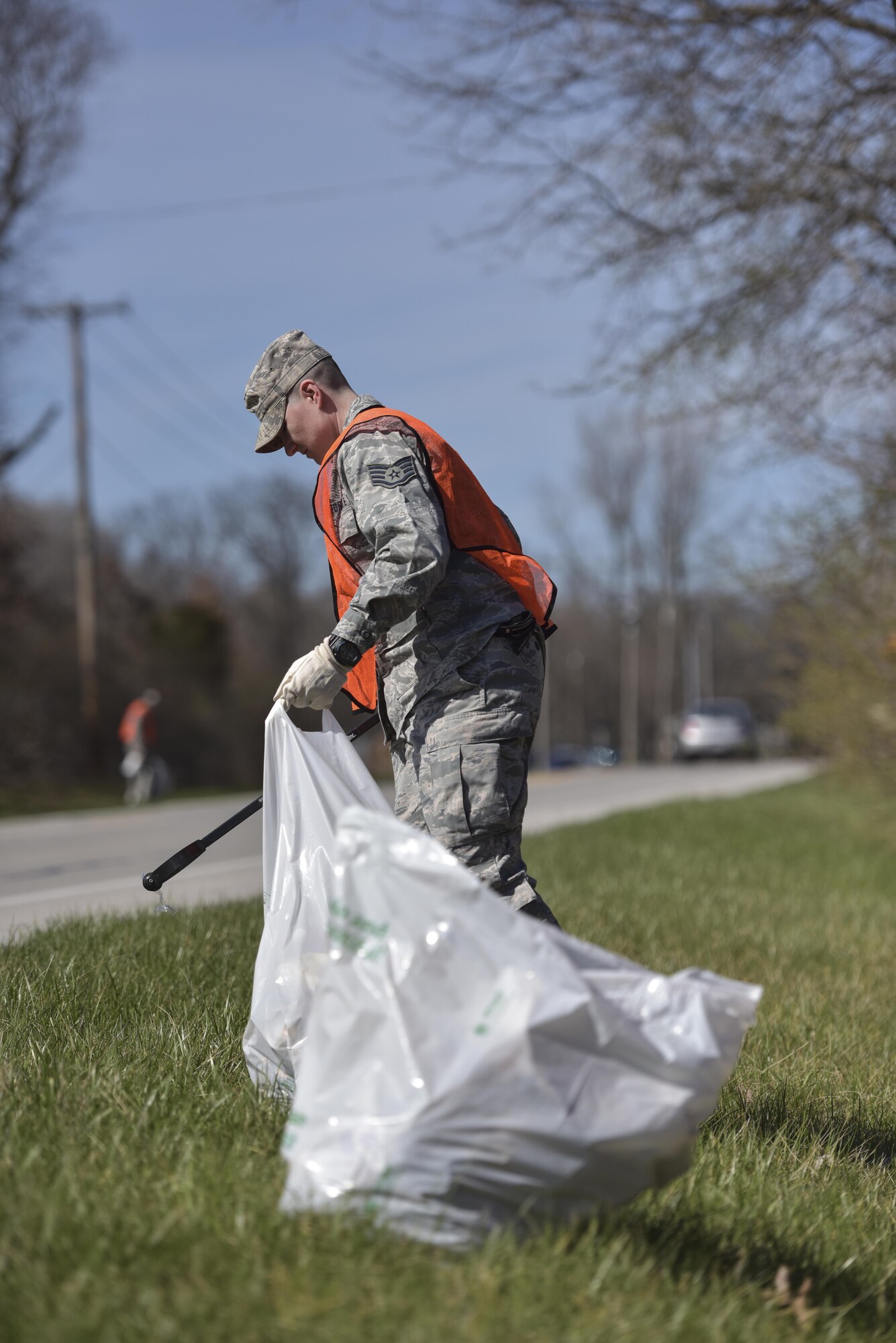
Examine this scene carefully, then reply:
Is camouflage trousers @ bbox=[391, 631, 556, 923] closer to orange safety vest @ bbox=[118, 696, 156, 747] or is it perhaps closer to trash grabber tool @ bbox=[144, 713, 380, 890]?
trash grabber tool @ bbox=[144, 713, 380, 890]

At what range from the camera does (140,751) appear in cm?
2031

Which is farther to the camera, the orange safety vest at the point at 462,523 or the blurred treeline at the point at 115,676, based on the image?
the blurred treeline at the point at 115,676

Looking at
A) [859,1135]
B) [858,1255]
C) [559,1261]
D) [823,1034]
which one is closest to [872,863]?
[823,1034]

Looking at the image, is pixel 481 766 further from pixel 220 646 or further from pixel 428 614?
pixel 220 646

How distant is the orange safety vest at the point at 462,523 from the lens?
312 cm

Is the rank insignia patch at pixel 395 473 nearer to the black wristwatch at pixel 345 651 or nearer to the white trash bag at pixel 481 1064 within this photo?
the black wristwatch at pixel 345 651

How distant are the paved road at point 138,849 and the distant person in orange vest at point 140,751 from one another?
1089 mm

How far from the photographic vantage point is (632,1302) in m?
2.00

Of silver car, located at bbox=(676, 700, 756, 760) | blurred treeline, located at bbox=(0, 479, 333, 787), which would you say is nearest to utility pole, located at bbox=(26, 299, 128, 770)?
blurred treeline, located at bbox=(0, 479, 333, 787)

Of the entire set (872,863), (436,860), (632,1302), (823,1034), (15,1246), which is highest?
(436,860)

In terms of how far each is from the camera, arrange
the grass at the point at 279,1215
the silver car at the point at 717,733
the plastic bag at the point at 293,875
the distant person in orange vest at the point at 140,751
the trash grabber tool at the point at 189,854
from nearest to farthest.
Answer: the grass at the point at 279,1215
the plastic bag at the point at 293,875
the trash grabber tool at the point at 189,854
the distant person in orange vest at the point at 140,751
the silver car at the point at 717,733

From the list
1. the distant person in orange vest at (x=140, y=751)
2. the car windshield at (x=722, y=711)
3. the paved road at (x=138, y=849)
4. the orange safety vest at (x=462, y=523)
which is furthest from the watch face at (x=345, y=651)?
the car windshield at (x=722, y=711)

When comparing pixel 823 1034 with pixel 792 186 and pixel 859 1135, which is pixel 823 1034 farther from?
pixel 792 186

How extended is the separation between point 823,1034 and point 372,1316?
3.00 metres
